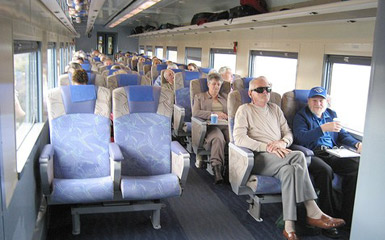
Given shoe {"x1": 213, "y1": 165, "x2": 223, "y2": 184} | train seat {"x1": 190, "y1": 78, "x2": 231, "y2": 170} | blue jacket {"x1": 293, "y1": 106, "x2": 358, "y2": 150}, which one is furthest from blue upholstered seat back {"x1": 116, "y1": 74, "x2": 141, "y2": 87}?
blue jacket {"x1": 293, "y1": 106, "x2": 358, "y2": 150}

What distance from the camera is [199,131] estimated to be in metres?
5.44

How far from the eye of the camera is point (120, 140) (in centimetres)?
395

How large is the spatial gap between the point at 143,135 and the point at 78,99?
684 millimetres

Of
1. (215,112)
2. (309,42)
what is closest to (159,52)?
(309,42)

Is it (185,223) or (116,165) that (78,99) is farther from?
(185,223)

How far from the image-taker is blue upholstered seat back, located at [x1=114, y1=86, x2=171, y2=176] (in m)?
3.96

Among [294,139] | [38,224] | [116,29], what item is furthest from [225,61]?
[116,29]

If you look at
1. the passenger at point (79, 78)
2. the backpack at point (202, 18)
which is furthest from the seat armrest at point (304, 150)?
the backpack at point (202, 18)

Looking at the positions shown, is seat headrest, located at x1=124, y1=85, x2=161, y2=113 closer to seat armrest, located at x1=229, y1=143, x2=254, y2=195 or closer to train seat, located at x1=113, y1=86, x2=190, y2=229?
train seat, located at x1=113, y1=86, x2=190, y2=229

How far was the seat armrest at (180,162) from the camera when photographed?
144 inches

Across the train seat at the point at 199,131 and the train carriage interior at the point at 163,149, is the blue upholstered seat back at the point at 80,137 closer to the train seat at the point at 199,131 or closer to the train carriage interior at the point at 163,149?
the train carriage interior at the point at 163,149

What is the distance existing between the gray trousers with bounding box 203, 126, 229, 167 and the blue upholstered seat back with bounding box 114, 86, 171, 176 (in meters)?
1.23

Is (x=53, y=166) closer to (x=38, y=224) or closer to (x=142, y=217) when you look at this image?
(x=38, y=224)

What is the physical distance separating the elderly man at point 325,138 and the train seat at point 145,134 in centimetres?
140
